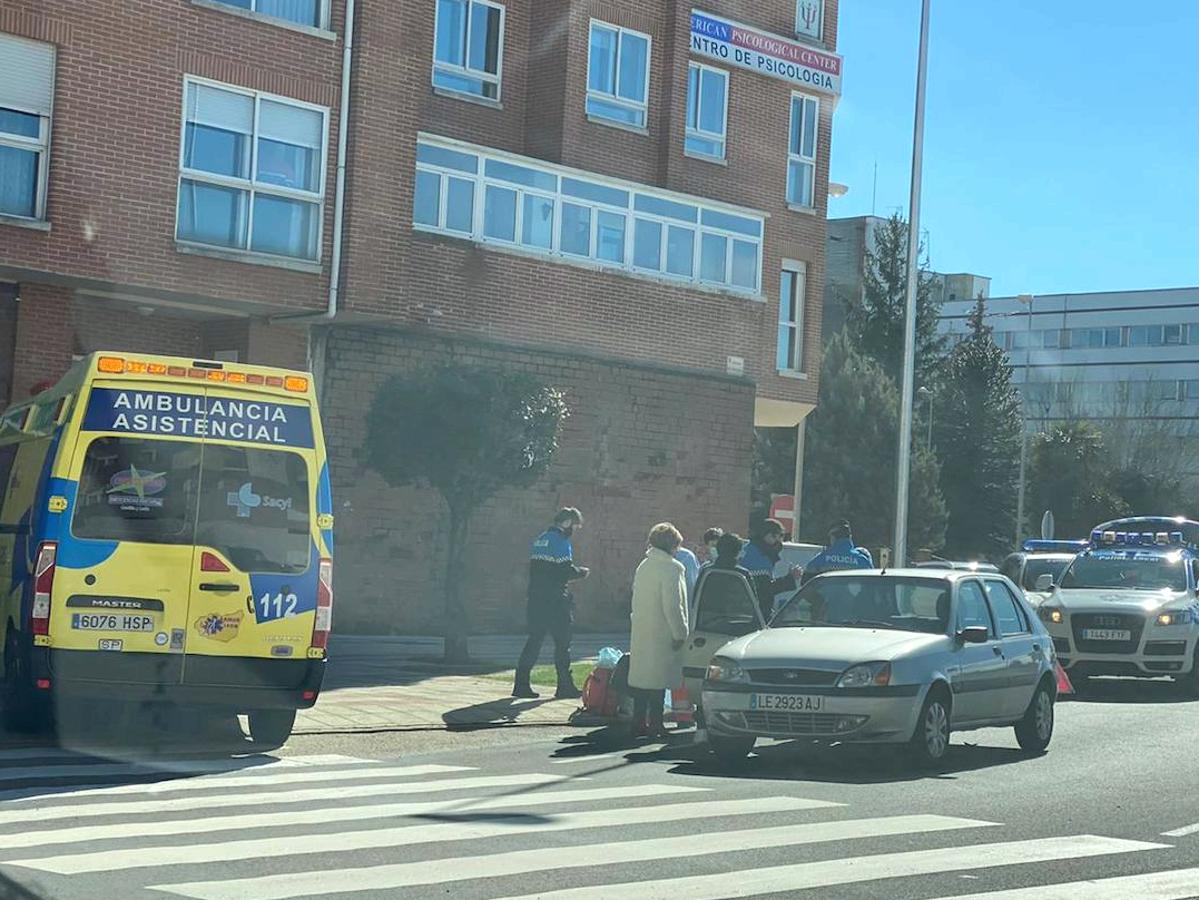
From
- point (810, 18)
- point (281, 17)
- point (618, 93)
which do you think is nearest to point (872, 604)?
point (281, 17)

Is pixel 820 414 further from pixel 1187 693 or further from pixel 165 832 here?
pixel 165 832

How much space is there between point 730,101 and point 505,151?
250 inches

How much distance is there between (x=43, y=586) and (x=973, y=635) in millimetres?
6574

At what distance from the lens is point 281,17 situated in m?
23.0

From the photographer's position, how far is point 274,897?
7.33m

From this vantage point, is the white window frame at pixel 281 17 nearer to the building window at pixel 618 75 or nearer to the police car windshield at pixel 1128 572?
the building window at pixel 618 75

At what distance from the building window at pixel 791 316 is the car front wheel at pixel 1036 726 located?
21.1 metres

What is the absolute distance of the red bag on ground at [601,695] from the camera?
51.4ft

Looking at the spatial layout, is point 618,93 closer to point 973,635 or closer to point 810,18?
point 810,18

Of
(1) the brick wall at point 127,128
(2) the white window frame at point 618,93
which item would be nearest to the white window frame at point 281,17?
(1) the brick wall at point 127,128

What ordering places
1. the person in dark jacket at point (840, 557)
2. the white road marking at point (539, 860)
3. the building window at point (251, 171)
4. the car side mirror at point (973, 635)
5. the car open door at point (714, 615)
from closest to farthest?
the white road marking at point (539, 860)
the car side mirror at point (973, 635)
the car open door at point (714, 615)
the person in dark jacket at point (840, 557)
the building window at point (251, 171)

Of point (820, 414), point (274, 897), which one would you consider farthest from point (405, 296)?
point (820, 414)

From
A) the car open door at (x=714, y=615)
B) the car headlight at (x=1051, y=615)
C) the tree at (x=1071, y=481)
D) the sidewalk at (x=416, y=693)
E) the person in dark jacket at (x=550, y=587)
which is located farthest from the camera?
the tree at (x=1071, y=481)

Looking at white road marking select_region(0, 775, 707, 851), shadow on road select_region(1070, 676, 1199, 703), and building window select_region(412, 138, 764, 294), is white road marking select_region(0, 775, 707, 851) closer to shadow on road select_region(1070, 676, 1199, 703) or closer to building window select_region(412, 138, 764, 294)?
shadow on road select_region(1070, 676, 1199, 703)
